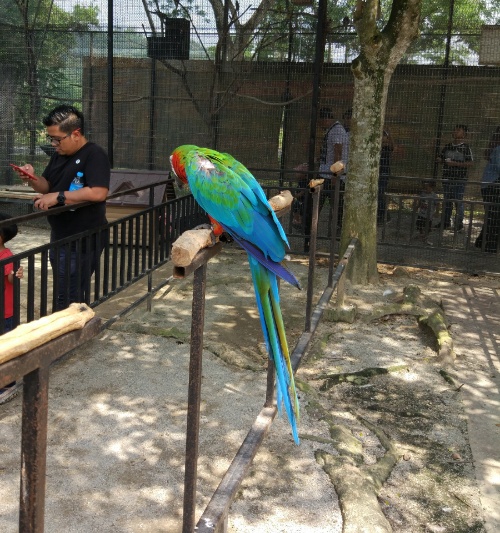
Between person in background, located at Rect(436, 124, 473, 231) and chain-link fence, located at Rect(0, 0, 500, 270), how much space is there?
3 centimetres

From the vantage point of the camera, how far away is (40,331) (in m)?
1.06

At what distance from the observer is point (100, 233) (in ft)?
14.7

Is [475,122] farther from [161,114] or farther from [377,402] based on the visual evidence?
[377,402]

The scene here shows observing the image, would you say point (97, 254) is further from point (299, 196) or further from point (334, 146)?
point (334, 146)

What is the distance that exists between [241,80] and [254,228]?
6411 millimetres

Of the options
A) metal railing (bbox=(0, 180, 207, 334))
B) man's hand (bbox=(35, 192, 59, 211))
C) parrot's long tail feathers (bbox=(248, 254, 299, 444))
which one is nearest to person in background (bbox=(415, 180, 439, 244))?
metal railing (bbox=(0, 180, 207, 334))

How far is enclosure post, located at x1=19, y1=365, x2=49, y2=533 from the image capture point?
1.11m

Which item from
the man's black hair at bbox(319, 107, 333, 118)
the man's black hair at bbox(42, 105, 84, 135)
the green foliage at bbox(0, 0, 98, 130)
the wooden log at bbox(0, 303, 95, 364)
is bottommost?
the wooden log at bbox(0, 303, 95, 364)

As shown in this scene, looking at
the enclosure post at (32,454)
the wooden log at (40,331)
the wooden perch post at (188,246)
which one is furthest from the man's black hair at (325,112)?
the enclosure post at (32,454)

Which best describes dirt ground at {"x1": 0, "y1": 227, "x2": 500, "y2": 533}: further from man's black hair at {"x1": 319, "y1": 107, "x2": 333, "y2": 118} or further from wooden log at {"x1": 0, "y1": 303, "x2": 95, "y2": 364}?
man's black hair at {"x1": 319, "y1": 107, "x2": 333, "y2": 118}

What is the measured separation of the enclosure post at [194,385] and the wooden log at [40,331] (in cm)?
69

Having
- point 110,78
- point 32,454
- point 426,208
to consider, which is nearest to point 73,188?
point 32,454

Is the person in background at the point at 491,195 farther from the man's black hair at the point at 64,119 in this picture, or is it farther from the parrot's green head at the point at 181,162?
the parrot's green head at the point at 181,162

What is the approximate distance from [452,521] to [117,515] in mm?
1573
